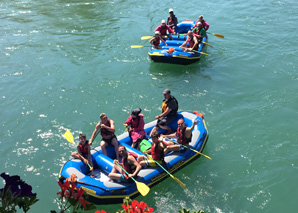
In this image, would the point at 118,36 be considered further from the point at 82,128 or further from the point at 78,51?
the point at 82,128

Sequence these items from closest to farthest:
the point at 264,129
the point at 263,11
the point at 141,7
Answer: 1. the point at 264,129
2. the point at 263,11
3. the point at 141,7

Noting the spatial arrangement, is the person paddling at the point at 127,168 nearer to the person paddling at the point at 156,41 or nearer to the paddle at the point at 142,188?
the paddle at the point at 142,188

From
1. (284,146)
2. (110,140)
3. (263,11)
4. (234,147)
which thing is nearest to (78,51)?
(110,140)

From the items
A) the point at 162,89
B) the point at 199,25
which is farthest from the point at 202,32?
the point at 162,89

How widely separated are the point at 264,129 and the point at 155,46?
5044 mm

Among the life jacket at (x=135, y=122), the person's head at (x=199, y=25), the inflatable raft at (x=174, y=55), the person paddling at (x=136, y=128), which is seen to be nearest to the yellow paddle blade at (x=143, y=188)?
the person paddling at (x=136, y=128)

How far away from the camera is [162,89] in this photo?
9961 millimetres

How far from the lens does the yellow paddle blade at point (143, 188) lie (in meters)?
5.63

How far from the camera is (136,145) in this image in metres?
7.07

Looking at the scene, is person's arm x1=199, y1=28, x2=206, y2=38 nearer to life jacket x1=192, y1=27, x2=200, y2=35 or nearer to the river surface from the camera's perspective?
life jacket x1=192, y1=27, x2=200, y2=35

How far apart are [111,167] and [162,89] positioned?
14.0 ft

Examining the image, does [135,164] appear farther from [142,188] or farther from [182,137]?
[182,137]

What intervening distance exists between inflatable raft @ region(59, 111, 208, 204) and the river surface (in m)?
0.35

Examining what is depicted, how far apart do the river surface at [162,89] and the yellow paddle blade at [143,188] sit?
0.71 metres
